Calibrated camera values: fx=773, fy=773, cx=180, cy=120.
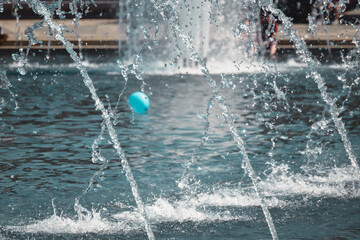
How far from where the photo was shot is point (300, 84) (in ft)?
47.2

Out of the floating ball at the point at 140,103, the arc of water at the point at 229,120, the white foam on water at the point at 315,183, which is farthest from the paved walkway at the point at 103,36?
the white foam on water at the point at 315,183

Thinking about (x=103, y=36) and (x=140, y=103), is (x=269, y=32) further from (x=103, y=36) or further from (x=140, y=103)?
(x=140, y=103)

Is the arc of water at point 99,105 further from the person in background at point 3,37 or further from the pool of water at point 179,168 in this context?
the person in background at point 3,37

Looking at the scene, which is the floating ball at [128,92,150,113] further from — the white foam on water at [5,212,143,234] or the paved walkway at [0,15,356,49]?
the paved walkway at [0,15,356,49]

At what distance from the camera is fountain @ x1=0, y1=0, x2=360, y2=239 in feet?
19.6

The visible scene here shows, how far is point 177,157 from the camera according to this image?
8.34 meters

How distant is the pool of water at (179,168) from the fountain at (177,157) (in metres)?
0.02

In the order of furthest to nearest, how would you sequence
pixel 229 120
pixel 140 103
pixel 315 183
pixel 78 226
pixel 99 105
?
pixel 140 103, pixel 315 183, pixel 229 120, pixel 99 105, pixel 78 226

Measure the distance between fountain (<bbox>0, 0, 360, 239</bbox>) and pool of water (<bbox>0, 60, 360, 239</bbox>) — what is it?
0.02 m

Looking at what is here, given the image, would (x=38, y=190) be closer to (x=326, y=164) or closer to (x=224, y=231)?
(x=224, y=231)

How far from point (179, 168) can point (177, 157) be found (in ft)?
1.63

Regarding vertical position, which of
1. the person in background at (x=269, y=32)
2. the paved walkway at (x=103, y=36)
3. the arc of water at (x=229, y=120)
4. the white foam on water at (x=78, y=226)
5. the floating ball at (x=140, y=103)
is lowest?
the paved walkway at (x=103, y=36)

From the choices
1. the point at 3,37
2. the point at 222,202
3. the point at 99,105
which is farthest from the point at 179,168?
the point at 3,37

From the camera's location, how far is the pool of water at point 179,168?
5941 mm
